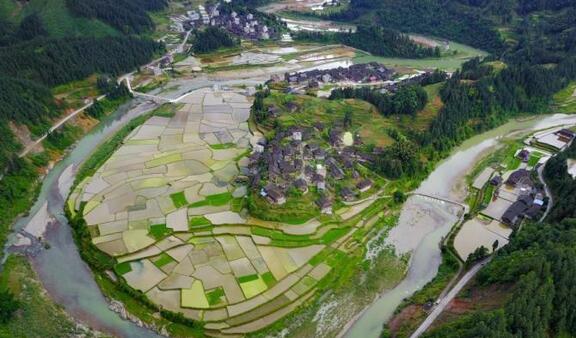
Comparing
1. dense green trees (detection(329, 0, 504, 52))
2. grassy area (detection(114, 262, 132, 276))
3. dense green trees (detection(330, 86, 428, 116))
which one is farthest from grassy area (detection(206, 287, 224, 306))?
dense green trees (detection(329, 0, 504, 52))

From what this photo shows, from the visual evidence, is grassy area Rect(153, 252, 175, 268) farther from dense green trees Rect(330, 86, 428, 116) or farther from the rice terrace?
dense green trees Rect(330, 86, 428, 116)

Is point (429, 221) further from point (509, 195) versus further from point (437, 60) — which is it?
point (437, 60)

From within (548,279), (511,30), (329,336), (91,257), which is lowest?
(329,336)

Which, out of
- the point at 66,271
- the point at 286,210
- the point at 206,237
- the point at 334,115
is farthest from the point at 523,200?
the point at 66,271

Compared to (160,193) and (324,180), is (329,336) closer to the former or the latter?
(324,180)

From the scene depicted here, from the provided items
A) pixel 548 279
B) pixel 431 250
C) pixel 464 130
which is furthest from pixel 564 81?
pixel 548 279

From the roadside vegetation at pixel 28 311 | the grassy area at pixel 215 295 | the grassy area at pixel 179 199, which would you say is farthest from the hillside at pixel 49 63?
the grassy area at pixel 215 295
